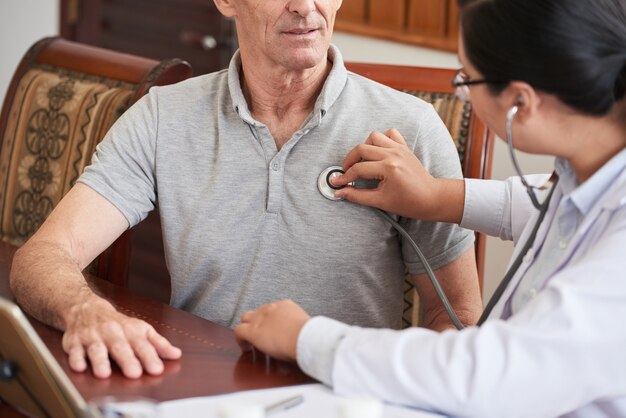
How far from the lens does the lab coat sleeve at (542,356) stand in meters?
1.14

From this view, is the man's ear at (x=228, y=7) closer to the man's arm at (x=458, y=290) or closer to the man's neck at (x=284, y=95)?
the man's neck at (x=284, y=95)

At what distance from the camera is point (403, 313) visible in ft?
6.63

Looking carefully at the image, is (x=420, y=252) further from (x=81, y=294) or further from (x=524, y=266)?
(x=81, y=294)

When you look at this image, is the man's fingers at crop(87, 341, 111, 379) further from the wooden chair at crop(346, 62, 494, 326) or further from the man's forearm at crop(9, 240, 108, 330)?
the wooden chair at crop(346, 62, 494, 326)

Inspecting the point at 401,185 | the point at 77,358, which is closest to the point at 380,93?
the point at 401,185

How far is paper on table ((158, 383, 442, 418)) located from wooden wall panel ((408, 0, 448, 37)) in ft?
7.52

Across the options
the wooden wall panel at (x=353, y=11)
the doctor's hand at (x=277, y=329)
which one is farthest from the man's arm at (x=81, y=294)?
the wooden wall panel at (x=353, y=11)

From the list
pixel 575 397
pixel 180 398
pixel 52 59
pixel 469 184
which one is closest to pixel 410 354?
pixel 575 397

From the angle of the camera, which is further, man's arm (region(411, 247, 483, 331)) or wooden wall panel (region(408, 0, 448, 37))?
wooden wall panel (region(408, 0, 448, 37))

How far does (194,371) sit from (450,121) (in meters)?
0.90

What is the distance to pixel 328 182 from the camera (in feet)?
5.98

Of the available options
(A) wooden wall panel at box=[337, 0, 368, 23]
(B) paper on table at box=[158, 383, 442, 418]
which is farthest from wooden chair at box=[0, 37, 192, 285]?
(A) wooden wall panel at box=[337, 0, 368, 23]

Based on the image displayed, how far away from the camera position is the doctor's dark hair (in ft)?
3.94

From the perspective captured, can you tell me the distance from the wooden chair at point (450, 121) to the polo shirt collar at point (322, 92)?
23 centimetres
